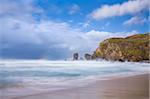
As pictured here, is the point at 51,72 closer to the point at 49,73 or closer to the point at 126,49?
the point at 49,73

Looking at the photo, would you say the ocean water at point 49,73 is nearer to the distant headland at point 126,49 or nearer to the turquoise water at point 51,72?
the turquoise water at point 51,72

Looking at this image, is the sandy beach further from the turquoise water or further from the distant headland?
the distant headland

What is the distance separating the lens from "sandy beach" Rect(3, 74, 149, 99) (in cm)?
242

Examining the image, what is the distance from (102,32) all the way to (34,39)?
79cm

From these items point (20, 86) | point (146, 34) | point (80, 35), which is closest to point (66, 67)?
point (80, 35)

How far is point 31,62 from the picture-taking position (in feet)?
8.21

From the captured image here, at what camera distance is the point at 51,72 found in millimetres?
2785

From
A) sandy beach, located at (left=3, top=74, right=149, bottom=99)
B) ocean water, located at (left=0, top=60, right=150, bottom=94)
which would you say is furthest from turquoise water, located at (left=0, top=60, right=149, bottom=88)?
sandy beach, located at (left=3, top=74, right=149, bottom=99)

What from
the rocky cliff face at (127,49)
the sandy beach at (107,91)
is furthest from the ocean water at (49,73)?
the rocky cliff face at (127,49)

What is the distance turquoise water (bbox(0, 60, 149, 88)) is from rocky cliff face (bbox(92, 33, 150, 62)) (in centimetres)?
21

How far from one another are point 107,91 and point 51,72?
497mm

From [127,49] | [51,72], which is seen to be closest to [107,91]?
[51,72]

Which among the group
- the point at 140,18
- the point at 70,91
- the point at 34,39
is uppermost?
the point at 140,18

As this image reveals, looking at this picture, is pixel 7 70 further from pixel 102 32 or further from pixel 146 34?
pixel 146 34
